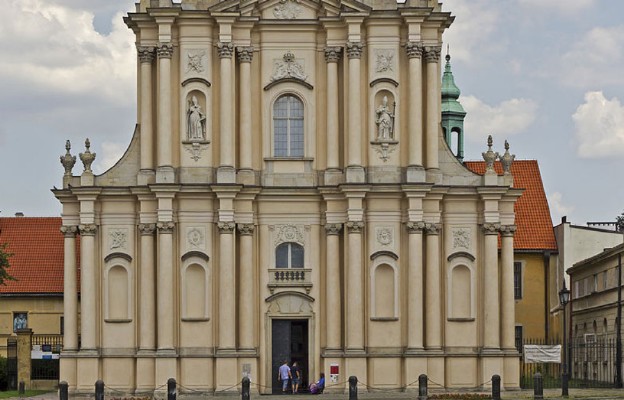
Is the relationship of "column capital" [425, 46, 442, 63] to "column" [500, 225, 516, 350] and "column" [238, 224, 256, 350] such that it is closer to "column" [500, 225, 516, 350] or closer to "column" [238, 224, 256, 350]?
"column" [500, 225, 516, 350]

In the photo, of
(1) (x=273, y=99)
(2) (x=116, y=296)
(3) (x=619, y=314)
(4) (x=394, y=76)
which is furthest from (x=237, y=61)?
(3) (x=619, y=314)

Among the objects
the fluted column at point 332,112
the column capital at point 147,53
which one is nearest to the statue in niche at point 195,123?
the column capital at point 147,53

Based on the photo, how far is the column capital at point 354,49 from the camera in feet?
184

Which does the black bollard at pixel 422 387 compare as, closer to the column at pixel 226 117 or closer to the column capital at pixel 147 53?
the column at pixel 226 117

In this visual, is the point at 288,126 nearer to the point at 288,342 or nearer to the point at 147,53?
the point at 147,53

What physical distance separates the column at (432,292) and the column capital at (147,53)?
12.3m

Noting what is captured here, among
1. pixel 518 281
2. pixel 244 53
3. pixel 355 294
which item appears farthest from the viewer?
pixel 518 281

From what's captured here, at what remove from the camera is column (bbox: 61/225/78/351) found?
2205 inches

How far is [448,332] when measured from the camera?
5619 centimetres

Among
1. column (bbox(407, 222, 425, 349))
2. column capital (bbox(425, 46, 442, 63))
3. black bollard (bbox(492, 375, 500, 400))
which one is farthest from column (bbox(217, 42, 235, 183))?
black bollard (bbox(492, 375, 500, 400))

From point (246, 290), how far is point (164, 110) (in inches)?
293

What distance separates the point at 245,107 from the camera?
184 ft

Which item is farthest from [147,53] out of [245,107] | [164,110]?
[245,107]

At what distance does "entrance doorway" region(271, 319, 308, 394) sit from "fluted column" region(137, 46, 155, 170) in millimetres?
7875
